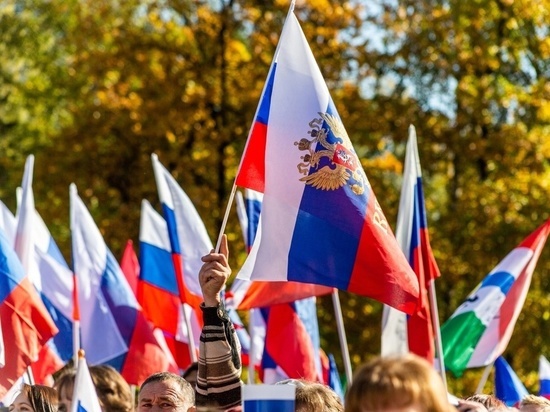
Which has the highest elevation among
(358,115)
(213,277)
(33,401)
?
(358,115)

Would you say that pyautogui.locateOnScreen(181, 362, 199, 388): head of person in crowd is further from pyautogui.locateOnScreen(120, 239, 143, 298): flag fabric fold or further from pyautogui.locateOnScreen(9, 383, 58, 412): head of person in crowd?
pyautogui.locateOnScreen(120, 239, 143, 298): flag fabric fold

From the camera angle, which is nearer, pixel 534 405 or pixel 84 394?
pixel 84 394

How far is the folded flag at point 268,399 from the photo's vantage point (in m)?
4.51

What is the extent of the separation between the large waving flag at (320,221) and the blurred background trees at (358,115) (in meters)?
13.1

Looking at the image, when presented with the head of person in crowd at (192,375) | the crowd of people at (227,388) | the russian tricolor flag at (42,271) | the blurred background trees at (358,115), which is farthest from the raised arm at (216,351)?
the blurred background trees at (358,115)

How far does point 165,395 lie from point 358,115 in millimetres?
15209

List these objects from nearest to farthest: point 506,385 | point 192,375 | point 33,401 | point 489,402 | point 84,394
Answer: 1. point 84,394
2. point 489,402
3. point 33,401
4. point 192,375
5. point 506,385

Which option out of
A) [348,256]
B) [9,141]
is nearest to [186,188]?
[9,141]

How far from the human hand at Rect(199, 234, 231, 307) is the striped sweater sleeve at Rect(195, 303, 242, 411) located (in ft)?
0.14

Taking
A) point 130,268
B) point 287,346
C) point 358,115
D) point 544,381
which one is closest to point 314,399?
point 544,381

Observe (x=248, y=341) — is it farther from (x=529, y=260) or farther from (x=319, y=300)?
(x=319, y=300)

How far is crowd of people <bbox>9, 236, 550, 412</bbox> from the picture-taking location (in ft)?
13.3

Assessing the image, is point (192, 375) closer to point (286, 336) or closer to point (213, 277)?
point (213, 277)

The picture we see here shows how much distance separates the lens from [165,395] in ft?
22.3
